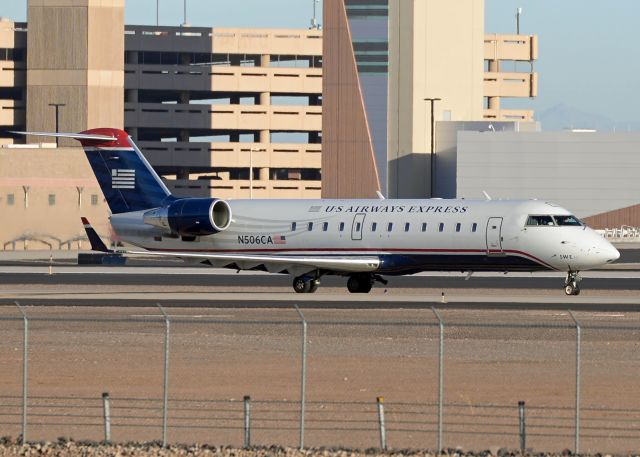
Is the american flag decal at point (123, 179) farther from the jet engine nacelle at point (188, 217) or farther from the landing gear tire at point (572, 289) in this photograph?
the landing gear tire at point (572, 289)

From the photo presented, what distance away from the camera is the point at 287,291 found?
160 ft

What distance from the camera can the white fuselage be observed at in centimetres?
4478

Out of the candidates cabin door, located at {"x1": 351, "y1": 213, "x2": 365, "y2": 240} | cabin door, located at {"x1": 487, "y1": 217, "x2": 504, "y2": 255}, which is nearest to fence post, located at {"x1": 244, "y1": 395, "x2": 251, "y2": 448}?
cabin door, located at {"x1": 487, "y1": 217, "x2": 504, "y2": 255}

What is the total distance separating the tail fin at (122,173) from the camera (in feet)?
163

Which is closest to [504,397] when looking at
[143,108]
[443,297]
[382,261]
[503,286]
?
[443,297]

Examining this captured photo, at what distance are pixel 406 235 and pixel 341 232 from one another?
2.39m

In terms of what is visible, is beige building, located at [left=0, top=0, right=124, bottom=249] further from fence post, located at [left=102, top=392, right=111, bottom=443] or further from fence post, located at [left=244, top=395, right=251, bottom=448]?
fence post, located at [left=244, top=395, right=251, bottom=448]

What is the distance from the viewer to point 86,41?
112m

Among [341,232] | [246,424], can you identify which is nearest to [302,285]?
[341,232]

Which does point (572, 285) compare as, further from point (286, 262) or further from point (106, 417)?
point (106, 417)

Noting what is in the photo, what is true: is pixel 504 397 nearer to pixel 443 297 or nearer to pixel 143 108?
pixel 443 297

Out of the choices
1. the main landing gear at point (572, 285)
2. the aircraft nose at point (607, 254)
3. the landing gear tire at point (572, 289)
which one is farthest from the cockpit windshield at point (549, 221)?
the landing gear tire at point (572, 289)

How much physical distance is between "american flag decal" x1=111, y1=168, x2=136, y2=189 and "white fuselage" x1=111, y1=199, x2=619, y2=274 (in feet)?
3.24

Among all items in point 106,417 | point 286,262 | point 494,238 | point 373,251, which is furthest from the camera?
point 373,251
